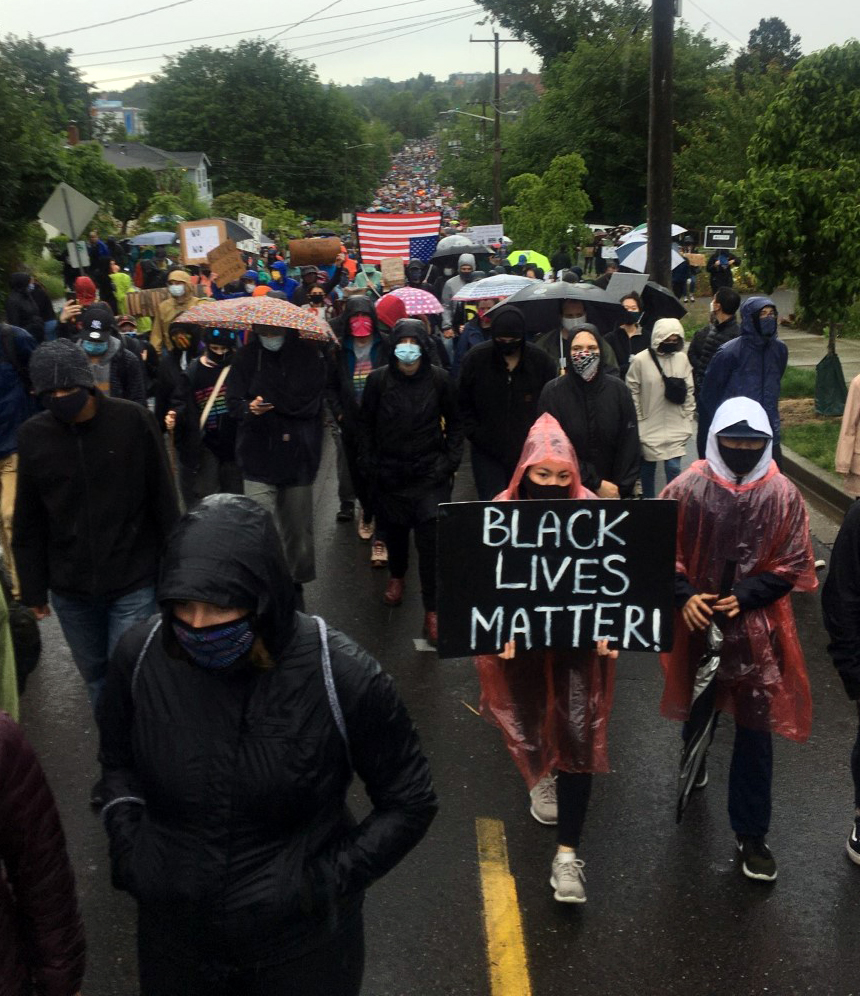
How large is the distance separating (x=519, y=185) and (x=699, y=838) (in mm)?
25025

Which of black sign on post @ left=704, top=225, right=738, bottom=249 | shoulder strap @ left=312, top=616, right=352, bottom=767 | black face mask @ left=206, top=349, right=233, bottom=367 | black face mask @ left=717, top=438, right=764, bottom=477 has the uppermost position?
shoulder strap @ left=312, top=616, right=352, bottom=767

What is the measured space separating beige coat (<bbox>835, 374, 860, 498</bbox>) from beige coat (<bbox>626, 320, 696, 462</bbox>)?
146 centimetres

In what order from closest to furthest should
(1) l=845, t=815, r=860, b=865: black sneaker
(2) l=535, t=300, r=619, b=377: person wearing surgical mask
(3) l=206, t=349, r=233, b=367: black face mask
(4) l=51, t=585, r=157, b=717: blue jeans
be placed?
(1) l=845, t=815, r=860, b=865: black sneaker
(4) l=51, t=585, r=157, b=717: blue jeans
(3) l=206, t=349, r=233, b=367: black face mask
(2) l=535, t=300, r=619, b=377: person wearing surgical mask

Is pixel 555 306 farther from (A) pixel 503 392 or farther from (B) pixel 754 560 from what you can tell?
(B) pixel 754 560

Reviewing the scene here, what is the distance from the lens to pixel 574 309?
339 inches

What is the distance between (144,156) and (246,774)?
244ft

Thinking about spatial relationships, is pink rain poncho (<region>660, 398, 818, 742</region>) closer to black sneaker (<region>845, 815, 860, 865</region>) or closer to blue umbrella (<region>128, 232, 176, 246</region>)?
black sneaker (<region>845, 815, 860, 865</region>)

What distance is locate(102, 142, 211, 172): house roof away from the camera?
68.9 meters

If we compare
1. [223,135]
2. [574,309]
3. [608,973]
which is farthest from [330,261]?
[223,135]

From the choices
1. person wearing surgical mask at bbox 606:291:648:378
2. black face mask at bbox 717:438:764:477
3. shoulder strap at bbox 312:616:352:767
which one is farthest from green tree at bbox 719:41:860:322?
shoulder strap at bbox 312:616:352:767

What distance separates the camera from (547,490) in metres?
4.19

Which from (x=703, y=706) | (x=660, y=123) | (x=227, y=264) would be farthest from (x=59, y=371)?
(x=660, y=123)

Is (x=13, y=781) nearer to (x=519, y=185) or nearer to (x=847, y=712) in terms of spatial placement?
(x=847, y=712)

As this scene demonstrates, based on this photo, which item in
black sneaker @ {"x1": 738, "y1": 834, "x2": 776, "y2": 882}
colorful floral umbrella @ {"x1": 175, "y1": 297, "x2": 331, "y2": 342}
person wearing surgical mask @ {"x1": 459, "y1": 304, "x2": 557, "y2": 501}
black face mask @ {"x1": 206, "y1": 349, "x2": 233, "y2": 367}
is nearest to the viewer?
black sneaker @ {"x1": 738, "y1": 834, "x2": 776, "y2": 882}
